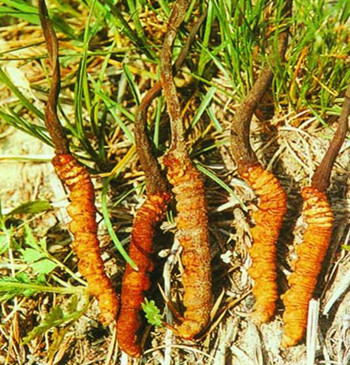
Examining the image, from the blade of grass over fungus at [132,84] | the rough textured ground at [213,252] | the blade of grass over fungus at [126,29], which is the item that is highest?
the blade of grass over fungus at [126,29]

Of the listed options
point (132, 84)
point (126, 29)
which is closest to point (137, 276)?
point (132, 84)

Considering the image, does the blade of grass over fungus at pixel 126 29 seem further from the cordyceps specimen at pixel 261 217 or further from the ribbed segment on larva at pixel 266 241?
the ribbed segment on larva at pixel 266 241

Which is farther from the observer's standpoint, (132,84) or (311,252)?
(132,84)

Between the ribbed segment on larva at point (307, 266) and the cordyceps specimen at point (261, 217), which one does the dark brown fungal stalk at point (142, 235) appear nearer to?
the cordyceps specimen at point (261, 217)

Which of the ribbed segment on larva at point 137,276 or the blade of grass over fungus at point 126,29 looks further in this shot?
the blade of grass over fungus at point 126,29

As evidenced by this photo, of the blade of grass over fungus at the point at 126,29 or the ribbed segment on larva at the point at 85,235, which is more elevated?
the blade of grass over fungus at the point at 126,29

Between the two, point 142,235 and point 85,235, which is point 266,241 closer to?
point 142,235

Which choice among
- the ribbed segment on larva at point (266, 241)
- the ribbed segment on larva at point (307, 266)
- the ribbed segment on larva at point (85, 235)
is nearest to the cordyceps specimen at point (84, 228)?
the ribbed segment on larva at point (85, 235)
